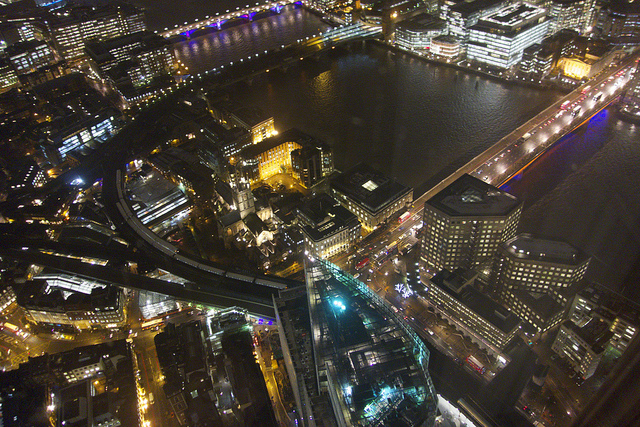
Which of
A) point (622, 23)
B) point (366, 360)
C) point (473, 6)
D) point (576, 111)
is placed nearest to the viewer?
point (366, 360)

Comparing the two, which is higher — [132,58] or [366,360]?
[132,58]

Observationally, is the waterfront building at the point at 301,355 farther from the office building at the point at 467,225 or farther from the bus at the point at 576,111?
the bus at the point at 576,111

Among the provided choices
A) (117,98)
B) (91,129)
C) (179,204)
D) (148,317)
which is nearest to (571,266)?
(148,317)

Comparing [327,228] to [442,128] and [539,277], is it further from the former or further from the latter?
[442,128]

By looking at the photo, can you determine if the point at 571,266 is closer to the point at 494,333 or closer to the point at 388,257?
the point at 494,333

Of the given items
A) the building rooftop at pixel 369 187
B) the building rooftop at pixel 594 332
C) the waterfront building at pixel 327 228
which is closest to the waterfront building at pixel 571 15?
the building rooftop at pixel 369 187

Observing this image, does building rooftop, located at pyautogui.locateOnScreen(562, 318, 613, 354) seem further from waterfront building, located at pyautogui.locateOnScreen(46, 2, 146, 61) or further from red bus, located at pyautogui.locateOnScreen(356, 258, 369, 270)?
waterfront building, located at pyautogui.locateOnScreen(46, 2, 146, 61)

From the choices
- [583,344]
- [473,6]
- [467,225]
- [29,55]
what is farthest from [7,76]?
[583,344]
